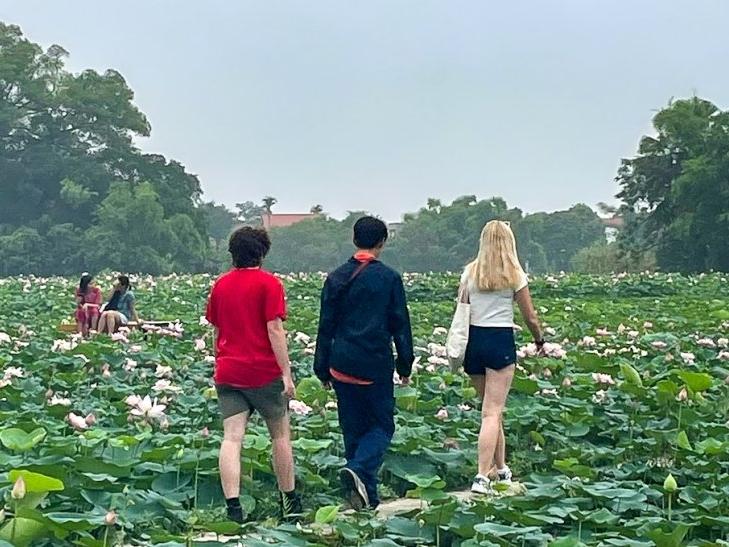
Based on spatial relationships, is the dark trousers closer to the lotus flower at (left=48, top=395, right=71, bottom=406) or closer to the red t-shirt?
the red t-shirt

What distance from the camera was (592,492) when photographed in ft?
15.9

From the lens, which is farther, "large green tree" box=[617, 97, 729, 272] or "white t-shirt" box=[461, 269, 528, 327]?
"large green tree" box=[617, 97, 729, 272]

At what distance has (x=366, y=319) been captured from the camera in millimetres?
5621

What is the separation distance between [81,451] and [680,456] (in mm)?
2893

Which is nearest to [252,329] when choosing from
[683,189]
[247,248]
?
[247,248]

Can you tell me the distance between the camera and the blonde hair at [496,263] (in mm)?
5852

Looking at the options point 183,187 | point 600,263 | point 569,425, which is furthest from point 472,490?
point 183,187

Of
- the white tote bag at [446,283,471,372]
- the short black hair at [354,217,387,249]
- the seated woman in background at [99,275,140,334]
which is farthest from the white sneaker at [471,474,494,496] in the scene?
the seated woman in background at [99,275,140,334]

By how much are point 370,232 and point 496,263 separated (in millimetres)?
651

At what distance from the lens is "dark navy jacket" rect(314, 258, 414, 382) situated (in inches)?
221

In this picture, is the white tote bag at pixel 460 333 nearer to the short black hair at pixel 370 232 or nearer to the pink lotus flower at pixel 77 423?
A: the short black hair at pixel 370 232

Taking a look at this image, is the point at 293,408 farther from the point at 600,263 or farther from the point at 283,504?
the point at 600,263

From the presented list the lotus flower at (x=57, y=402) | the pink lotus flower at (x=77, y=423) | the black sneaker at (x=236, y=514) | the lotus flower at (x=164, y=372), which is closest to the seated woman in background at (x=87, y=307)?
the lotus flower at (x=164, y=372)

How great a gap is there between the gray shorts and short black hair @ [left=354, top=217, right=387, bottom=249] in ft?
2.54
